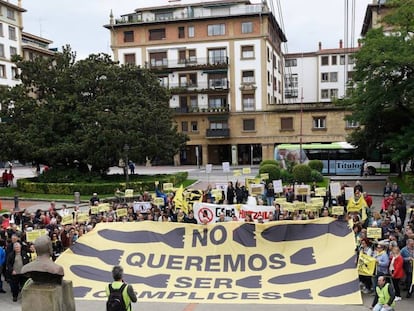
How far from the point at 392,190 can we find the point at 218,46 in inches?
1611

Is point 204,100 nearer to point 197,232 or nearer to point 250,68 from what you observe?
point 250,68

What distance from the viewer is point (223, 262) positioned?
42.4 feet

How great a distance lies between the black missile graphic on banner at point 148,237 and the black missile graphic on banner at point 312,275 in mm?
2945

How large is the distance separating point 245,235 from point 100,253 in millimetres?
4072

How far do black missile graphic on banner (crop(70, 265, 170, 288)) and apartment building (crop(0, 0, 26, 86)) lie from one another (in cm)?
5867

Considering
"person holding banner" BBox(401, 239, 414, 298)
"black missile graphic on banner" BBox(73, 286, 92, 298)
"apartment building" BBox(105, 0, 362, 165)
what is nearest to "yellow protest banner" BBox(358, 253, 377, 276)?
"person holding banner" BBox(401, 239, 414, 298)

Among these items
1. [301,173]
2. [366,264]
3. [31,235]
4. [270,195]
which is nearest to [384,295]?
[366,264]

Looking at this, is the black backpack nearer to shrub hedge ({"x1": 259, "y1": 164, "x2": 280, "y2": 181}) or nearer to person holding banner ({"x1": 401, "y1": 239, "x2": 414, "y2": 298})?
person holding banner ({"x1": 401, "y1": 239, "x2": 414, "y2": 298})

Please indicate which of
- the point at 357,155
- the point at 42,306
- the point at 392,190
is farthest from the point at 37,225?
the point at 357,155

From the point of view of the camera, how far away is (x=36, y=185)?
33500 mm

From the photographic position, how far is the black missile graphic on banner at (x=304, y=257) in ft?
41.2

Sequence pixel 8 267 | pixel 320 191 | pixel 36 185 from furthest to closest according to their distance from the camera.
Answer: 1. pixel 36 185
2. pixel 320 191
3. pixel 8 267

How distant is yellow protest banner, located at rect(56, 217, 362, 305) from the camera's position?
11664mm

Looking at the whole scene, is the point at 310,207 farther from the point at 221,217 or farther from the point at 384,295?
the point at 384,295
